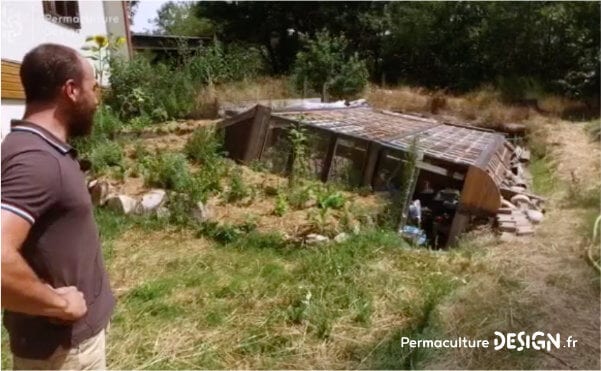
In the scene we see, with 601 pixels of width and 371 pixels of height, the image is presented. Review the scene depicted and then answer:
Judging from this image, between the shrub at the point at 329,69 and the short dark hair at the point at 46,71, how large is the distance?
7432mm

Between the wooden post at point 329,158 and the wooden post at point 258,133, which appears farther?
the wooden post at point 258,133

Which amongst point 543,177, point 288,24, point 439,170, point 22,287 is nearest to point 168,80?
point 288,24

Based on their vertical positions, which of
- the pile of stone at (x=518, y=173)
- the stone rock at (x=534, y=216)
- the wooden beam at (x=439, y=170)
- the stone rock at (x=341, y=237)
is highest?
the wooden beam at (x=439, y=170)

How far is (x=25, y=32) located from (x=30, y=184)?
18.9 ft

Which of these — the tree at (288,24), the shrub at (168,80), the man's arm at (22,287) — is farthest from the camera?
the tree at (288,24)

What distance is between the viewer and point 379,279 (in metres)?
3.31

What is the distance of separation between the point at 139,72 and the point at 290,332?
5.68 metres

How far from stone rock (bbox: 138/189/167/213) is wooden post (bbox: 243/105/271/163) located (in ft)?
4.84

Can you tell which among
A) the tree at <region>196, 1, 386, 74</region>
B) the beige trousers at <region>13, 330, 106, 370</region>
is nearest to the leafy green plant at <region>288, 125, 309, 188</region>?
the tree at <region>196, 1, 386, 74</region>

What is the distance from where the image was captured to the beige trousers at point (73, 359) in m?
1.35

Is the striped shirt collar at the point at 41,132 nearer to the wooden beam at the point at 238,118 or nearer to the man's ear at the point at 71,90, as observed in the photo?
the man's ear at the point at 71,90

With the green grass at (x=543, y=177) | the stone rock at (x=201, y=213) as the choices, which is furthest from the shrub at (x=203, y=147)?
the green grass at (x=543, y=177)

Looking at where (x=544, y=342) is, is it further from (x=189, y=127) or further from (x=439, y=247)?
(x=189, y=127)

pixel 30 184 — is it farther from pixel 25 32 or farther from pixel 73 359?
pixel 25 32
